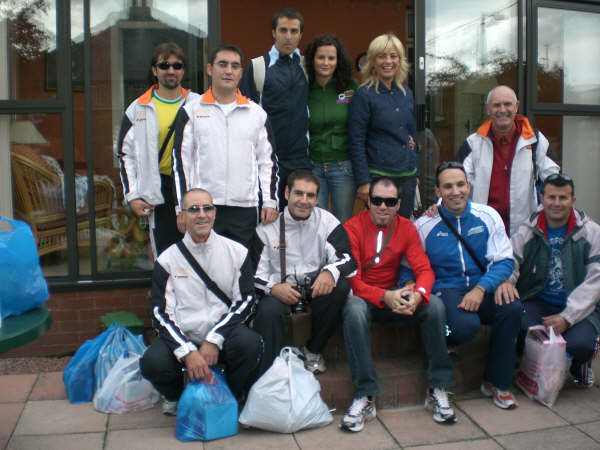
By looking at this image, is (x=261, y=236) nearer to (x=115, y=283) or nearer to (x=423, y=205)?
(x=115, y=283)

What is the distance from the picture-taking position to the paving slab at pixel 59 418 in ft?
11.7

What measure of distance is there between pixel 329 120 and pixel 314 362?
1.66 m

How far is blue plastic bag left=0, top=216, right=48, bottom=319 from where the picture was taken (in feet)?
8.98

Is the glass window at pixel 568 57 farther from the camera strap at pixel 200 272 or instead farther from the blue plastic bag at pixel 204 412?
the blue plastic bag at pixel 204 412

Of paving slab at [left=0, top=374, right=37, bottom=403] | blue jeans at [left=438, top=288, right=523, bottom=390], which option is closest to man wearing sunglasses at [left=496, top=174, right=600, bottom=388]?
blue jeans at [left=438, top=288, right=523, bottom=390]

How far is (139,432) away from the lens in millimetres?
3525

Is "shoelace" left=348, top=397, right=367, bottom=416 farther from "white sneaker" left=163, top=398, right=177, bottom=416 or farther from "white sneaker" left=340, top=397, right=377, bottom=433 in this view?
"white sneaker" left=163, top=398, right=177, bottom=416

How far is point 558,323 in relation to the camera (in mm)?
3971

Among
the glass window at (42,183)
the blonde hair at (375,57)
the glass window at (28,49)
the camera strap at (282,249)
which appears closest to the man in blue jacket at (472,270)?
the blonde hair at (375,57)

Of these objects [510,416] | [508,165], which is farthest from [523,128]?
[510,416]

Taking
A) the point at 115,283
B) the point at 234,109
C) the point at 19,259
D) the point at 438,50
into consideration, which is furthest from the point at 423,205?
the point at 19,259

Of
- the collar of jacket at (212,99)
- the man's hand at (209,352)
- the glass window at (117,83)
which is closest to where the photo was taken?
the man's hand at (209,352)

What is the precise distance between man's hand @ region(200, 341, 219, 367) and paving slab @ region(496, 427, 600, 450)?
163 cm

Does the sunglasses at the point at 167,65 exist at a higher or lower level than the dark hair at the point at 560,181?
higher
